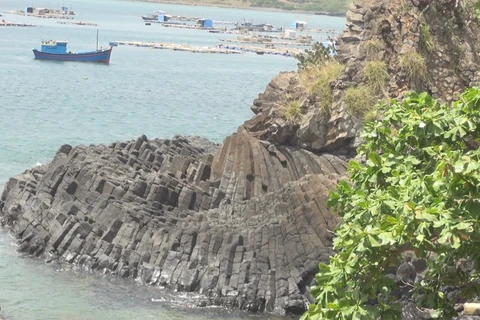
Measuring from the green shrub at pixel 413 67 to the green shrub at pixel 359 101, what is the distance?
1332mm

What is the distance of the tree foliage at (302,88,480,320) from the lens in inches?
518

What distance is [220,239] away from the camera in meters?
28.3

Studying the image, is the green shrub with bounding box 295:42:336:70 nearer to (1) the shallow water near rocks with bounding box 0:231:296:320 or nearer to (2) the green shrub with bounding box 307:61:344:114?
(2) the green shrub with bounding box 307:61:344:114

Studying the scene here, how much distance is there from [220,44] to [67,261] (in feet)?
348

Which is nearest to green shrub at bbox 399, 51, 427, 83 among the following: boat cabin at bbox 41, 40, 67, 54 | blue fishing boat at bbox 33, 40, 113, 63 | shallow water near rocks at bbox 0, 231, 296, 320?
shallow water near rocks at bbox 0, 231, 296, 320

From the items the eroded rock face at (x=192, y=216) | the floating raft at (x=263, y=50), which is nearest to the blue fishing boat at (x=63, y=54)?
the floating raft at (x=263, y=50)

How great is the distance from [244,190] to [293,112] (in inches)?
141

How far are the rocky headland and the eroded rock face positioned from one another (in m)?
0.04

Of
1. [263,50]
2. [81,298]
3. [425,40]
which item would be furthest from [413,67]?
[263,50]

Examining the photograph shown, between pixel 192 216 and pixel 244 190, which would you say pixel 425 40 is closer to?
pixel 244 190

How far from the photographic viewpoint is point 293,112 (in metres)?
34.0

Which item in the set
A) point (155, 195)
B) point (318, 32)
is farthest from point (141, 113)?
point (318, 32)

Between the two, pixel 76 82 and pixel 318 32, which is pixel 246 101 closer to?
pixel 76 82

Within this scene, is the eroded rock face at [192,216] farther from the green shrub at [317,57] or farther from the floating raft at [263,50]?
the floating raft at [263,50]
